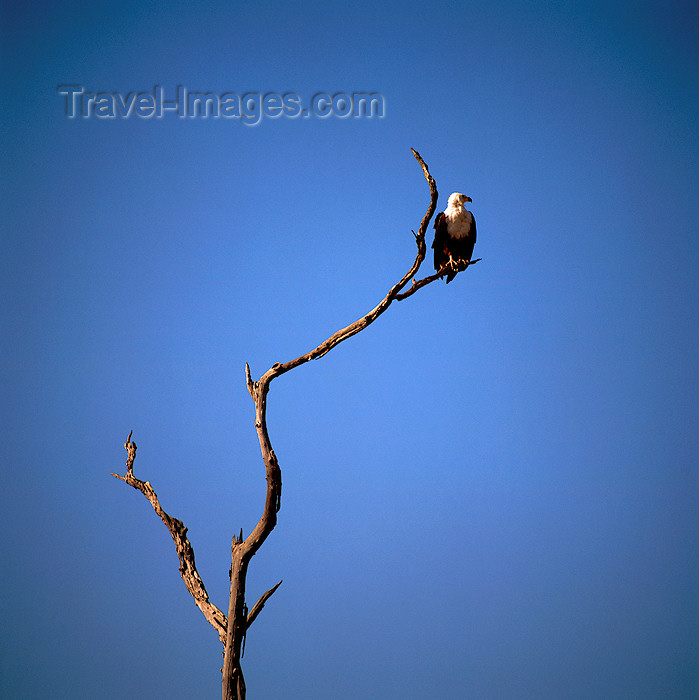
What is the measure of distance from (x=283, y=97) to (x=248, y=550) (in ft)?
15.3

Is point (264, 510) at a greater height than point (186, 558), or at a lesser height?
greater

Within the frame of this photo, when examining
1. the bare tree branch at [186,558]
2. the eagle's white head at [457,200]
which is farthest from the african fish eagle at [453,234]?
the bare tree branch at [186,558]

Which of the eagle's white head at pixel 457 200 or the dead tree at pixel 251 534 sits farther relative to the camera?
the eagle's white head at pixel 457 200

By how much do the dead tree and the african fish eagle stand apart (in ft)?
4.77

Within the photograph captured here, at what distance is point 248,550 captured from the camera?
10.0 feet

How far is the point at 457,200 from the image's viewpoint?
15.9ft

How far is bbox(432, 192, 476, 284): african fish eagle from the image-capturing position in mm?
4754

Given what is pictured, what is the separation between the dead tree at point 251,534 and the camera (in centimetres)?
302

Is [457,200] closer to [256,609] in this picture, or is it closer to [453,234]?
[453,234]

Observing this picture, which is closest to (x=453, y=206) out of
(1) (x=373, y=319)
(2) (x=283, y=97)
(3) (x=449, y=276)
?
(3) (x=449, y=276)

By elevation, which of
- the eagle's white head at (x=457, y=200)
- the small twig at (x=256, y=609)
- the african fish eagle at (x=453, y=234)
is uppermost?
the eagle's white head at (x=457, y=200)

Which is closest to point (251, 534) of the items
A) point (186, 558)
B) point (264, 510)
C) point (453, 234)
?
point (264, 510)

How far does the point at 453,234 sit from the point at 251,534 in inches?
110

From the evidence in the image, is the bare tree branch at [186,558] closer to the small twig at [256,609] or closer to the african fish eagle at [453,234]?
the small twig at [256,609]
